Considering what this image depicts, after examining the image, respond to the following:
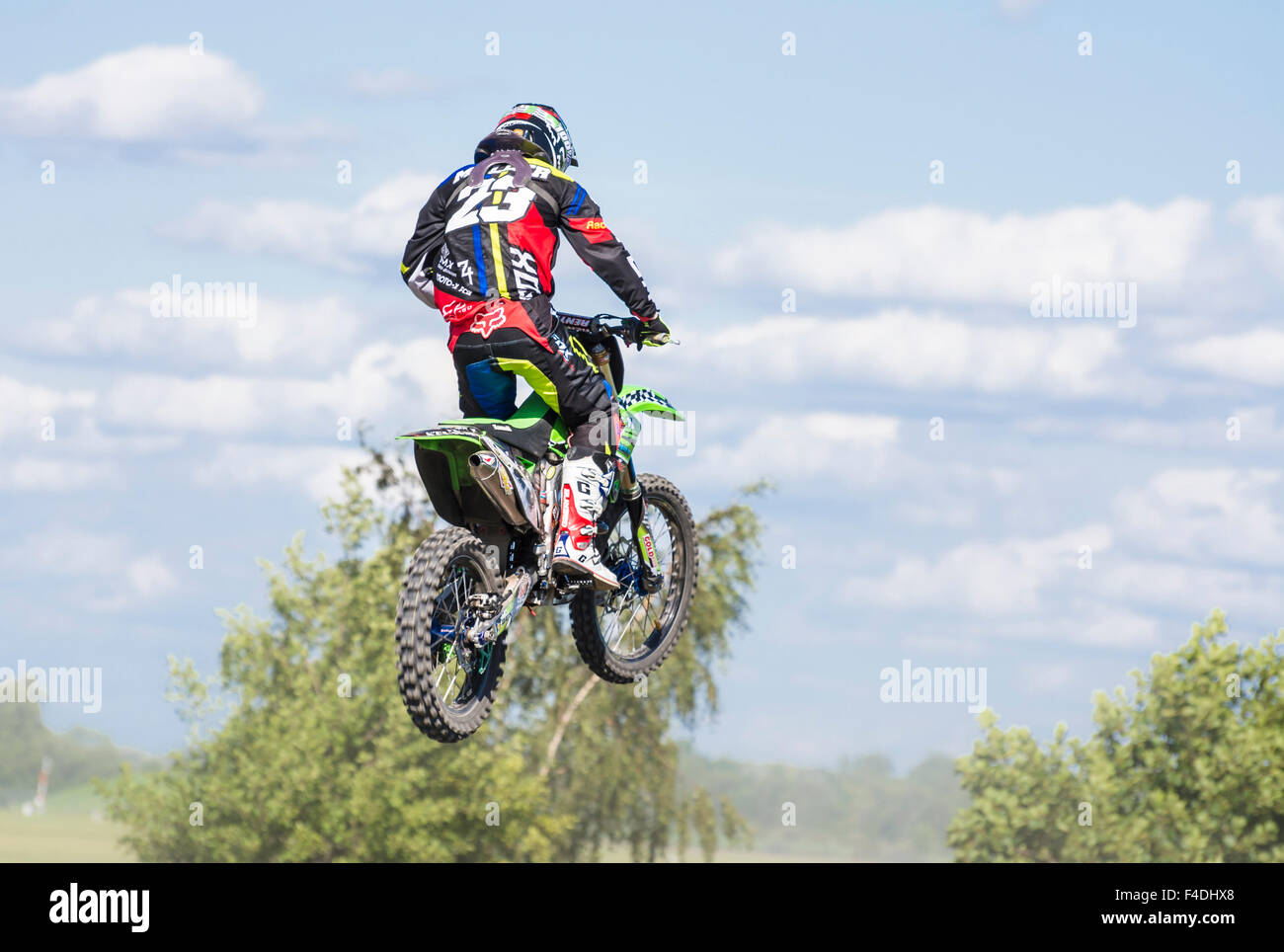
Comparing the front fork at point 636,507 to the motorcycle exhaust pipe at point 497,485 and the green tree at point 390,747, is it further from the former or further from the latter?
the green tree at point 390,747

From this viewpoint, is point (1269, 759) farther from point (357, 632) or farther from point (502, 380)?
point (502, 380)

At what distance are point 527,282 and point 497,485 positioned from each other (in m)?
1.12

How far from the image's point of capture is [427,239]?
8773 mm

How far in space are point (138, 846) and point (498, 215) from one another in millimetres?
44269

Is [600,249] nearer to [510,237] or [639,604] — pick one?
[510,237]

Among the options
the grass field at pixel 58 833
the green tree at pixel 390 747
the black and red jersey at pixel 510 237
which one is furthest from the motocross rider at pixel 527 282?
the grass field at pixel 58 833

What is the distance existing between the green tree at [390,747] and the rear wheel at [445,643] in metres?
32.0

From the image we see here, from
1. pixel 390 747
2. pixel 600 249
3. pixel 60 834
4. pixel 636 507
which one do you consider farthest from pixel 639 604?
pixel 60 834

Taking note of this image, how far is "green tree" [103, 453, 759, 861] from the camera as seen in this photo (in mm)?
42438

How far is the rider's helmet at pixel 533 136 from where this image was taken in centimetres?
856

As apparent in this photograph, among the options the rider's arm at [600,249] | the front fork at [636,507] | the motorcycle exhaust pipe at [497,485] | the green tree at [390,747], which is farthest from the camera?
the green tree at [390,747]

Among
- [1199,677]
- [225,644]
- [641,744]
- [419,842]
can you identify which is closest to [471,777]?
[419,842]

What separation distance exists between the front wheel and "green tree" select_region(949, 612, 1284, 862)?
3942 cm

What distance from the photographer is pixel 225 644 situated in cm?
4647
